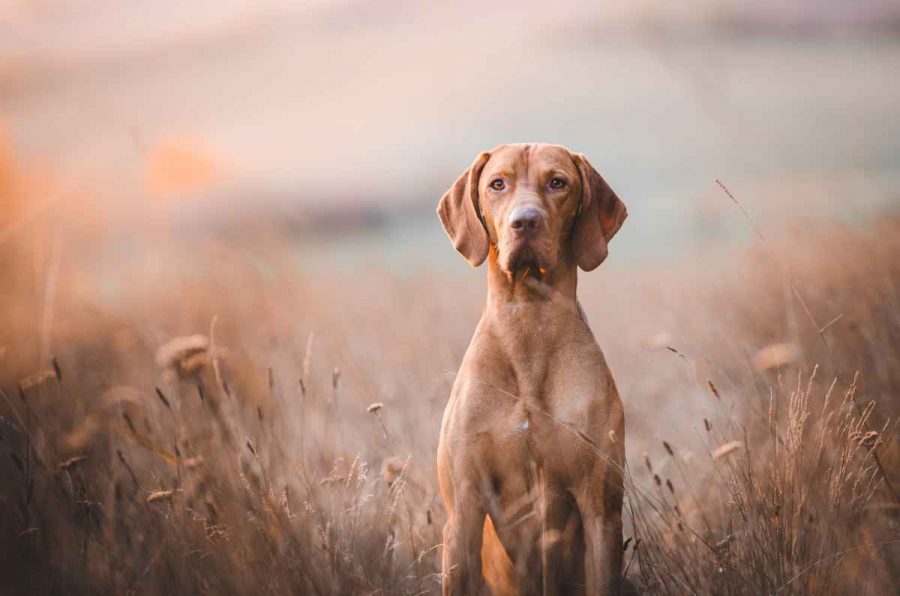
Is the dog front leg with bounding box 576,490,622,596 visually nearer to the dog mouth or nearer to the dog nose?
the dog mouth

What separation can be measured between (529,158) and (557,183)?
0.17m

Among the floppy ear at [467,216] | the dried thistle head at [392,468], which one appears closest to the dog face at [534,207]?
the floppy ear at [467,216]

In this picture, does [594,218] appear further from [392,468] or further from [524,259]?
[392,468]

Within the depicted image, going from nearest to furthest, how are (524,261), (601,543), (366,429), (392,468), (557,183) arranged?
(601,543), (524,261), (557,183), (392,468), (366,429)

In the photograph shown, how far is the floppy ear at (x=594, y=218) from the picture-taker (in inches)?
161

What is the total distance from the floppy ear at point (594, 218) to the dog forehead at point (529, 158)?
0.09 metres

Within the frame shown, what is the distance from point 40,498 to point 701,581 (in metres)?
2.79

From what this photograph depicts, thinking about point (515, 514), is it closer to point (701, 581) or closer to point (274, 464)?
point (701, 581)

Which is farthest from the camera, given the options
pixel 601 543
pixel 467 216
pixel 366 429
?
pixel 366 429

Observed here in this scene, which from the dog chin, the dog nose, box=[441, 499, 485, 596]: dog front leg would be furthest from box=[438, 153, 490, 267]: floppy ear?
box=[441, 499, 485, 596]: dog front leg

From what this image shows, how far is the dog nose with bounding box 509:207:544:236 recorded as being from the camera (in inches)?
151

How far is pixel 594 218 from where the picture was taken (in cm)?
416

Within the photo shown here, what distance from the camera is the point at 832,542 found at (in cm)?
369

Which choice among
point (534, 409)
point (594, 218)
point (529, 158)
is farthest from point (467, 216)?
point (534, 409)
